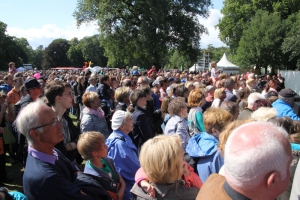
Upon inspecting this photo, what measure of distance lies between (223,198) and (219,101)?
485cm

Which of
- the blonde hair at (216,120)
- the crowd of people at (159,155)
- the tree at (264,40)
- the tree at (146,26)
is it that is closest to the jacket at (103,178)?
the crowd of people at (159,155)

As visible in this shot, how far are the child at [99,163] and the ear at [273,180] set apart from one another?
1.91 metres

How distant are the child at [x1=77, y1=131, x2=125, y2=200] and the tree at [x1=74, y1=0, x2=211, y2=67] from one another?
77.4 feet

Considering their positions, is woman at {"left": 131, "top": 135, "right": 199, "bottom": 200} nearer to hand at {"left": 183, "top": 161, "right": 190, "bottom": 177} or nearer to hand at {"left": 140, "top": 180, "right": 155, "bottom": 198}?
hand at {"left": 140, "top": 180, "right": 155, "bottom": 198}

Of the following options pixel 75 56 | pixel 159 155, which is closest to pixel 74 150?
pixel 159 155

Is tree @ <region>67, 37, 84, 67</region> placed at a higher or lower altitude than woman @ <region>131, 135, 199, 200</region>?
higher

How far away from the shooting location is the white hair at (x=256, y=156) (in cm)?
133

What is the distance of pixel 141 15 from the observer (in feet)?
89.0

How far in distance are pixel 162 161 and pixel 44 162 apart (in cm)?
95

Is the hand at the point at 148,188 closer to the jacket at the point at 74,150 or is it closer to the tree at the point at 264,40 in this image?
the jacket at the point at 74,150

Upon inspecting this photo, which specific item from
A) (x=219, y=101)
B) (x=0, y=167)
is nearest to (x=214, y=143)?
(x=219, y=101)

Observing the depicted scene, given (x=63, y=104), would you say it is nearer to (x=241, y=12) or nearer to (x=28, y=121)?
(x=28, y=121)

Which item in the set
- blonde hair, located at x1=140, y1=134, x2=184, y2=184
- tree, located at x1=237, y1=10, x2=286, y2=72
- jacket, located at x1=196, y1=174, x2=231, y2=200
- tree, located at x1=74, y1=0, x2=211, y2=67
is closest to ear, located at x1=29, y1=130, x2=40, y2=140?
blonde hair, located at x1=140, y1=134, x2=184, y2=184

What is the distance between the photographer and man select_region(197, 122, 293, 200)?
133 centimetres
